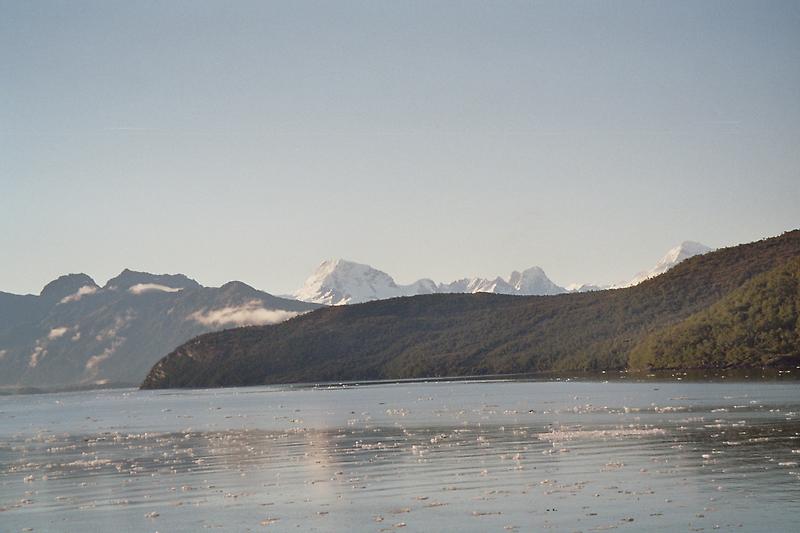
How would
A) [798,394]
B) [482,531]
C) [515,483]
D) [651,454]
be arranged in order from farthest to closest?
[798,394] < [651,454] < [515,483] < [482,531]

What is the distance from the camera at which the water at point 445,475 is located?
4450 cm

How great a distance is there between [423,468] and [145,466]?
2022 cm

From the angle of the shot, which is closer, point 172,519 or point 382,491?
point 172,519

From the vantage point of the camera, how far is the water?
44.5m

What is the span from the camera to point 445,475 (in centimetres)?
5791

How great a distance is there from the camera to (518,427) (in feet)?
285

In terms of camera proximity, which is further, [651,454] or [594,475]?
[651,454]

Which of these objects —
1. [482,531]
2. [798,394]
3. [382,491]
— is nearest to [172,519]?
[382,491]

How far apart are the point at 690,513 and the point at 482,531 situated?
7315mm

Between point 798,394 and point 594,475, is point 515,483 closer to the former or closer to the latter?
point 594,475

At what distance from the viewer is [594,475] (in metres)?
53.5

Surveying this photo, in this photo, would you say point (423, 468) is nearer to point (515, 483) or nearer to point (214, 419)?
point (515, 483)

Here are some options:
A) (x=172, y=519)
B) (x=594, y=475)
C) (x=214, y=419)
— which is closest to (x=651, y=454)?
(x=594, y=475)

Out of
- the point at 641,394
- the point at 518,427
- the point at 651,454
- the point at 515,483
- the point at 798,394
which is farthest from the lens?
the point at 641,394
